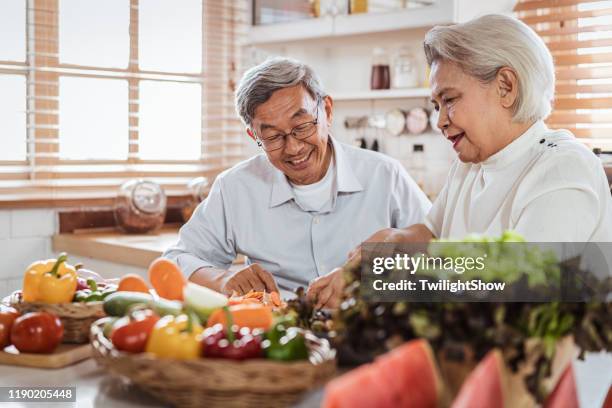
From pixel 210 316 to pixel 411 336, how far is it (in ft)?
1.55

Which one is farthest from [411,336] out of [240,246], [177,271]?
[240,246]

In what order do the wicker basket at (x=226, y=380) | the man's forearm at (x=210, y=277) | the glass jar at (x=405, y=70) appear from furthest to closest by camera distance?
the glass jar at (x=405, y=70)
the man's forearm at (x=210, y=277)
the wicker basket at (x=226, y=380)

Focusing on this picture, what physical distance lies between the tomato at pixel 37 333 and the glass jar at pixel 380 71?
2.64 m

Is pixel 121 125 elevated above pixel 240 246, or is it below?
above

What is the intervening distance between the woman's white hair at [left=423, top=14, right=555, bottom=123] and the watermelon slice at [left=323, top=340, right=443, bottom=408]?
1064 mm

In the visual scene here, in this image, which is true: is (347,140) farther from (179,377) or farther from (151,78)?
(179,377)

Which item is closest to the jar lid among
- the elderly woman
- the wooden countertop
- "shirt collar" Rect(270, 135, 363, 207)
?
the wooden countertop

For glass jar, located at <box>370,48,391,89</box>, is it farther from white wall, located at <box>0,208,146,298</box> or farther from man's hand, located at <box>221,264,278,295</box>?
man's hand, located at <box>221,264,278,295</box>

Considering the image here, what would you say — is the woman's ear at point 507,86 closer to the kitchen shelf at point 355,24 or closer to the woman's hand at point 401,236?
the woman's hand at point 401,236

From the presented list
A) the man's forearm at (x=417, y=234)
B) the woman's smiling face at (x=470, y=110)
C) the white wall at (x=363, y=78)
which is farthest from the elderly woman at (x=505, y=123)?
the white wall at (x=363, y=78)

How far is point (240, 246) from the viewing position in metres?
2.75

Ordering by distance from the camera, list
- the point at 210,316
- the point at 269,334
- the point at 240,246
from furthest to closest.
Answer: the point at 240,246 → the point at 210,316 → the point at 269,334

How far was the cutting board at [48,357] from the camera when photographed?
163 centimetres

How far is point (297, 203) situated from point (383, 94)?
1.37 m
